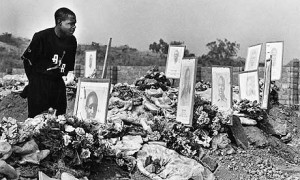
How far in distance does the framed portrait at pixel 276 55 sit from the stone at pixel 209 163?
621cm

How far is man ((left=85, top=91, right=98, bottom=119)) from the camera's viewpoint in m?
7.32

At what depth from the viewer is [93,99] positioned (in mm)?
7352

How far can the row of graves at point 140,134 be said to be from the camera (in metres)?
5.34

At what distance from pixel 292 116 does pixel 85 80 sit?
7257mm

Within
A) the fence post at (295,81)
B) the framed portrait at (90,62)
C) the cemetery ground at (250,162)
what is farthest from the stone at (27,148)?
the fence post at (295,81)

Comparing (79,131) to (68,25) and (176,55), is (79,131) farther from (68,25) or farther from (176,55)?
(176,55)

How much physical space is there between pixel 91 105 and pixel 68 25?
175 centimetres

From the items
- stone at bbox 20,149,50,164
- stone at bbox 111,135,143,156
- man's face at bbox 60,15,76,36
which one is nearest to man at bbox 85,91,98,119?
stone at bbox 111,135,143,156

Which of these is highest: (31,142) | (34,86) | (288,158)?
(34,86)

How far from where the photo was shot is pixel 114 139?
21.9 feet

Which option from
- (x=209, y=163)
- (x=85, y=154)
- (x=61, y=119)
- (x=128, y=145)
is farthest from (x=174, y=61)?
(x=85, y=154)

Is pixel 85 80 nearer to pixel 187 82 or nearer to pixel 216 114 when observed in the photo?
pixel 187 82

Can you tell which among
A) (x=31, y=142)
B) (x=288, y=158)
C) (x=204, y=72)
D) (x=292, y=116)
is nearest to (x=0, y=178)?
(x=31, y=142)

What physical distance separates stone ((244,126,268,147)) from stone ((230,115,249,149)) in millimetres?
186
